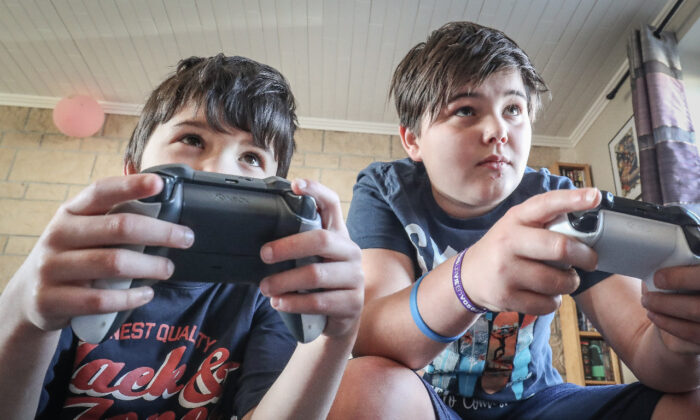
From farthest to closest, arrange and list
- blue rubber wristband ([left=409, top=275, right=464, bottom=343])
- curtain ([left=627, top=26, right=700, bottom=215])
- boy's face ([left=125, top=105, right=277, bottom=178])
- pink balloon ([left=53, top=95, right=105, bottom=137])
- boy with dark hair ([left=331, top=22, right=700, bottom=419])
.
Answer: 1. pink balloon ([left=53, top=95, right=105, bottom=137])
2. curtain ([left=627, top=26, right=700, bottom=215])
3. boy's face ([left=125, top=105, right=277, bottom=178])
4. blue rubber wristband ([left=409, top=275, right=464, bottom=343])
5. boy with dark hair ([left=331, top=22, right=700, bottom=419])

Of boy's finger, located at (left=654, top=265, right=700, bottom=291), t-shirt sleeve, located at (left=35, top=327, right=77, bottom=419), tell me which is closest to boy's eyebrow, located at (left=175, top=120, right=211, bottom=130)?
t-shirt sleeve, located at (left=35, top=327, right=77, bottom=419)

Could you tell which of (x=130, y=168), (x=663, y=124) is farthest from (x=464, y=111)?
(x=663, y=124)

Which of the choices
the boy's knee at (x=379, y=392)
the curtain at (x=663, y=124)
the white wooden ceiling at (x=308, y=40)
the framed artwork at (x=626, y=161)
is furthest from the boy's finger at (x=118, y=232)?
the framed artwork at (x=626, y=161)

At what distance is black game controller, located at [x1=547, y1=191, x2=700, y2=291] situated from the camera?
448 mm

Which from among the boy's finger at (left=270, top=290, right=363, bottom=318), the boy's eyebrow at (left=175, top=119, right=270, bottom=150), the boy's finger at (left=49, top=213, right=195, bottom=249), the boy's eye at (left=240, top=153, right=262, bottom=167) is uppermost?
the boy's eyebrow at (left=175, top=119, right=270, bottom=150)

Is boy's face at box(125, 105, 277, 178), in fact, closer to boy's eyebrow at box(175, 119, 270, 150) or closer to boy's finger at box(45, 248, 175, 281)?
boy's eyebrow at box(175, 119, 270, 150)

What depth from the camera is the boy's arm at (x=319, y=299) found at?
1.49 feet

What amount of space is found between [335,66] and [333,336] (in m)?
2.60

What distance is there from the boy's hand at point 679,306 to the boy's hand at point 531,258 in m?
0.10

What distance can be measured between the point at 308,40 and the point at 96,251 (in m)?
2.52

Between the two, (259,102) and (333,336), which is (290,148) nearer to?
(259,102)

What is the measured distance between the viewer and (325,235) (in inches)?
18.1

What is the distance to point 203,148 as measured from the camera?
0.80 m

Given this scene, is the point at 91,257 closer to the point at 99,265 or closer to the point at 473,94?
the point at 99,265
